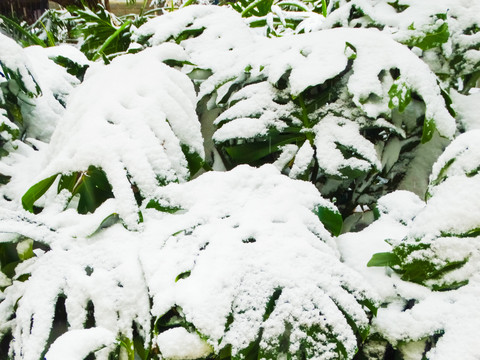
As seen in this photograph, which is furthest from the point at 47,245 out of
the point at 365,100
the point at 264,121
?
the point at 365,100

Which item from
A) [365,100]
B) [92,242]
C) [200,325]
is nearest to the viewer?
[200,325]

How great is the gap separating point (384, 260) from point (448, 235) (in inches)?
3.4

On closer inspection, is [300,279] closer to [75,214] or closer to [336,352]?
[336,352]

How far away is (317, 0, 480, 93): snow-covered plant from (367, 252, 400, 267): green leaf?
49cm

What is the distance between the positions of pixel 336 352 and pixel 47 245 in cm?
44

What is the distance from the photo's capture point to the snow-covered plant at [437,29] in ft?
2.99

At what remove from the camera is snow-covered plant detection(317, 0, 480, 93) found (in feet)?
2.99

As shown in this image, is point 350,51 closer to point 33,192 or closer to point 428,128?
point 428,128

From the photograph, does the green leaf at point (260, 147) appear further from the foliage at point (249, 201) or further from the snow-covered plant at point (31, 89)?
the snow-covered plant at point (31, 89)

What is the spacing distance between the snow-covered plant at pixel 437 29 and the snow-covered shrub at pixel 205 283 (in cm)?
44


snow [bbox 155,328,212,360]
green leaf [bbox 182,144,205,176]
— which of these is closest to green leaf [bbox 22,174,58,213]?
green leaf [bbox 182,144,205,176]

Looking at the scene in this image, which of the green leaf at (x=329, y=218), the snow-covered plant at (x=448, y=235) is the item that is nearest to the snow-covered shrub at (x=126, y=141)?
the green leaf at (x=329, y=218)

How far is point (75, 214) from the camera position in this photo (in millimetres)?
719

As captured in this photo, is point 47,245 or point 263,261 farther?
point 47,245
